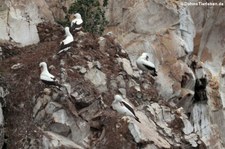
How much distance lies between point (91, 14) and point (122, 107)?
9101mm

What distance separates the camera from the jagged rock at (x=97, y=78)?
26.4m

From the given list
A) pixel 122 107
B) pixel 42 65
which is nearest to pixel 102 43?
pixel 42 65

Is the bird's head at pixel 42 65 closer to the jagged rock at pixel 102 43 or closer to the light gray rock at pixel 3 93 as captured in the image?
the light gray rock at pixel 3 93

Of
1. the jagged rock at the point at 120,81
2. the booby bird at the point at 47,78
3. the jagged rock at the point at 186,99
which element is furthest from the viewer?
the jagged rock at the point at 186,99

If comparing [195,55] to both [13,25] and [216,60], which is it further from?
[13,25]

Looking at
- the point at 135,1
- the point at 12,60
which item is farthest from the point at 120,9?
the point at 12,60

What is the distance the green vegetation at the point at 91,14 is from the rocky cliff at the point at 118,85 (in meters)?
0.54

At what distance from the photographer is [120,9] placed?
33.7m

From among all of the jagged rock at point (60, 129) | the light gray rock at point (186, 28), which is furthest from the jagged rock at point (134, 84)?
the light gray rock at point (186, 28)

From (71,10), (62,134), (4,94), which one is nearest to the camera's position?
(62,134)

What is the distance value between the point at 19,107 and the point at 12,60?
306 cm

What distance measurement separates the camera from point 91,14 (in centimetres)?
3300

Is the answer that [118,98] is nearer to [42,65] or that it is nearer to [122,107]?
[122,107]

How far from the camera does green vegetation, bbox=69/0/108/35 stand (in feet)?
106
